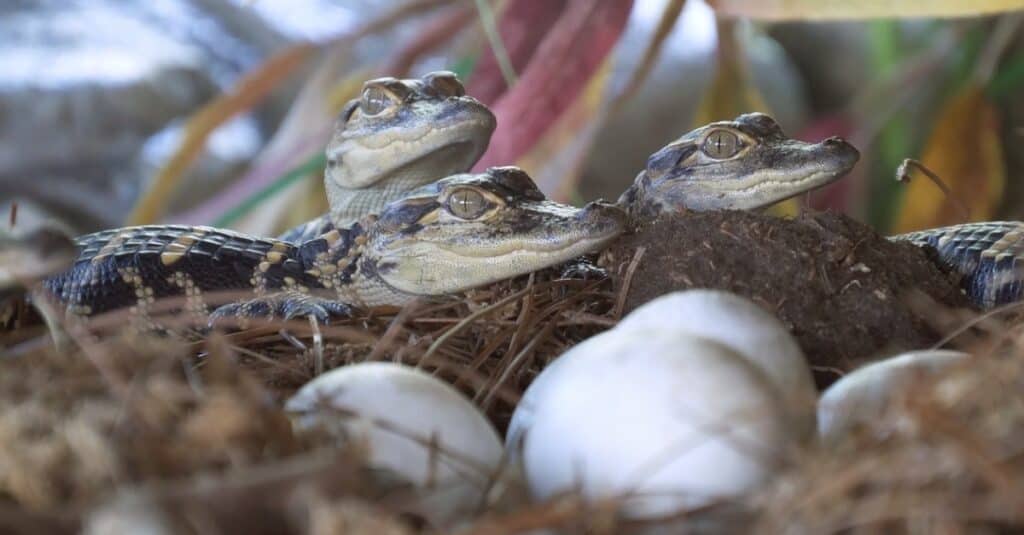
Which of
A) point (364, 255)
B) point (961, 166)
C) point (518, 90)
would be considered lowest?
point (961, 166)

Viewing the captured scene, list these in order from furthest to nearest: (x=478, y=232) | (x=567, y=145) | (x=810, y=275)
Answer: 1. (x=567, y=145)
2. (x=478, y=232)
3. (x=810, y=275)

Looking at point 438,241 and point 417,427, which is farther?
point 438,241

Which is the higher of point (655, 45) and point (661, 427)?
point (655, 45)

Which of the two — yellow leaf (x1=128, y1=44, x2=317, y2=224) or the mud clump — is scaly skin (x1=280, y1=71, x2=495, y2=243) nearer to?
the mud clump

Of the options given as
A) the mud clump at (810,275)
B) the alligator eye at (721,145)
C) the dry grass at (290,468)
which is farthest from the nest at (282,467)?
the alligator eye at (721,145)

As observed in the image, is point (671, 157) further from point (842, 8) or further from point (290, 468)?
point (290, 468)

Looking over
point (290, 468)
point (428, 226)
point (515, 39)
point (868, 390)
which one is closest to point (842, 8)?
point (515, 39)

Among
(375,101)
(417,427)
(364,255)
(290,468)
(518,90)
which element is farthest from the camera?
(518,90)
